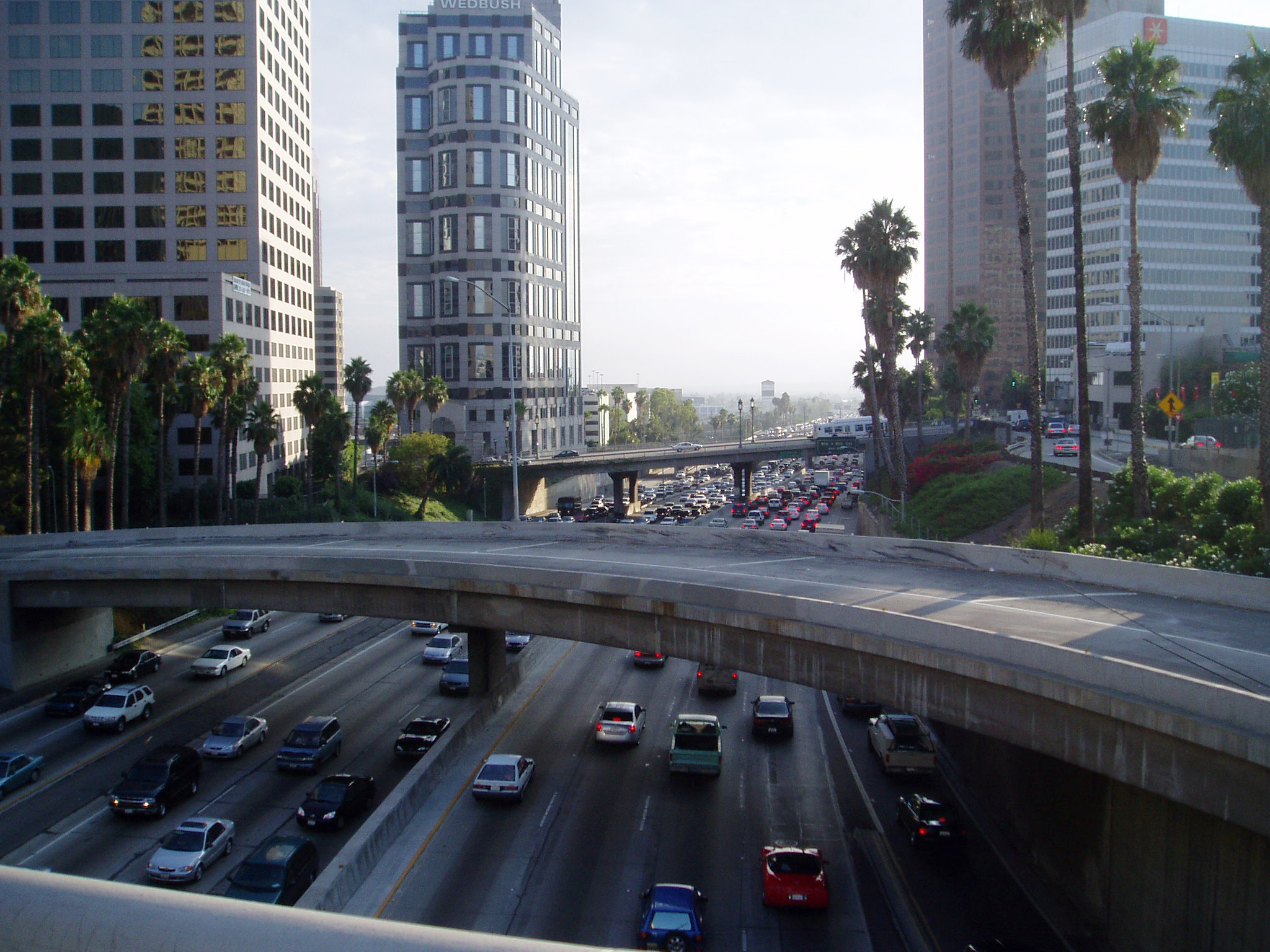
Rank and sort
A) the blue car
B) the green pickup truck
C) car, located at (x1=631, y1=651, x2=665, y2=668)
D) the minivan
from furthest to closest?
car, located at (x1=631, y1=651, x2=665, y2=668)
the green pickup truck
the blue car
the minivan

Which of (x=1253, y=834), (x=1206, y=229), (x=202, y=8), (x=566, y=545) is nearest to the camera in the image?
(x=1253, y=834)

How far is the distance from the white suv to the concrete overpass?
10.7ft

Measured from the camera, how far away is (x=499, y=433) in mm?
115188

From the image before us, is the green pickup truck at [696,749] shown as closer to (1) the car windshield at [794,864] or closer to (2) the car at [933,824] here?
(2) the car at [933,824]

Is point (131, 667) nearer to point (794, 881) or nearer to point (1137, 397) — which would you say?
point (794, 881)

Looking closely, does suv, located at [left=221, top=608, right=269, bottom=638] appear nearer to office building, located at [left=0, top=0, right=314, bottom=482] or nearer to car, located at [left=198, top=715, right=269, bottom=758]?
car, located at [left=198, top=715, right=269, bottom=758]

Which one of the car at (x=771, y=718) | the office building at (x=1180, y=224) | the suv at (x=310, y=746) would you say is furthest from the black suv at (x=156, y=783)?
the office building at (x=1180, y=224)

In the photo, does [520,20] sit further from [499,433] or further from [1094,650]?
[1094,650]

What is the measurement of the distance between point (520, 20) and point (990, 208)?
111656 mm

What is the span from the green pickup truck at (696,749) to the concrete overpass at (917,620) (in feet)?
12.2

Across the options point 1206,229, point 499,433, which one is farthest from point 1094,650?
point 1206,229

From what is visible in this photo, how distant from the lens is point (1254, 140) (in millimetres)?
29391

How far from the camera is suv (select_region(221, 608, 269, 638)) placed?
144 ft

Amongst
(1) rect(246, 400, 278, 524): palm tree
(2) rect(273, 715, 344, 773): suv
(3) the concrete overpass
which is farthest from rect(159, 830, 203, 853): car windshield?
(1) rect(246, 400, 278, 524): palm tree
